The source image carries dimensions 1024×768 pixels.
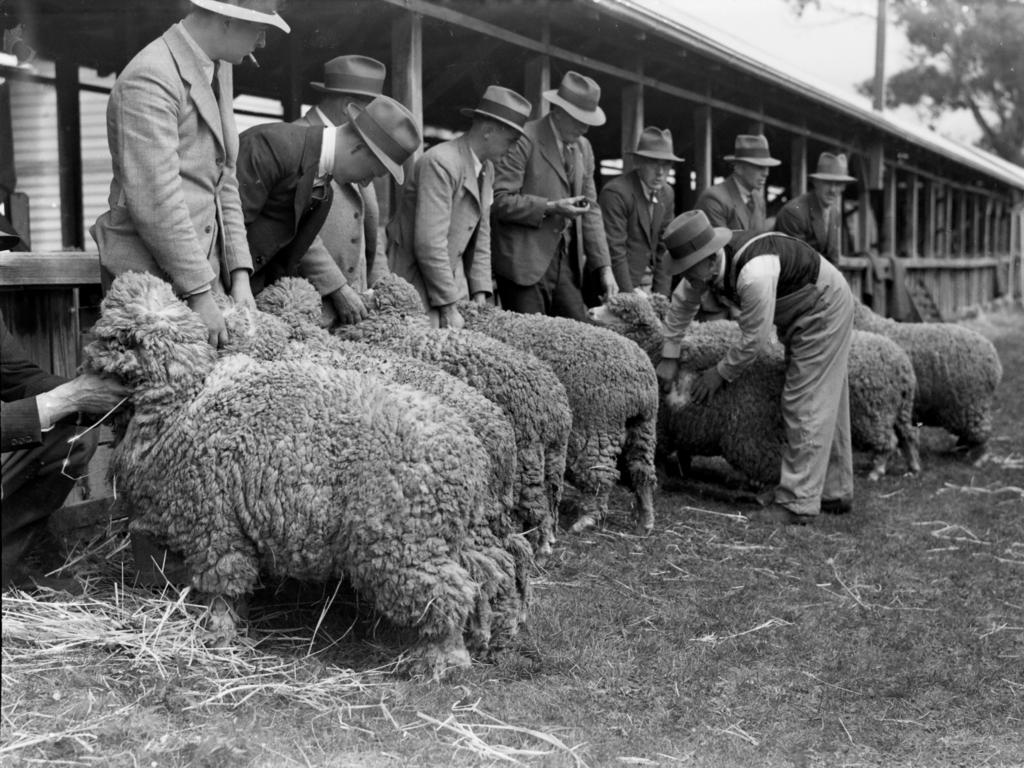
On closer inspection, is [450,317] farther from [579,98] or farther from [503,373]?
[579,98]

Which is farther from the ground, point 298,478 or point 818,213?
point 818,213

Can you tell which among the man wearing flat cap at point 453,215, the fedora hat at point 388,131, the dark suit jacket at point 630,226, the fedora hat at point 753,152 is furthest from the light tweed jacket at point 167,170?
the fedora hat at point 753,152

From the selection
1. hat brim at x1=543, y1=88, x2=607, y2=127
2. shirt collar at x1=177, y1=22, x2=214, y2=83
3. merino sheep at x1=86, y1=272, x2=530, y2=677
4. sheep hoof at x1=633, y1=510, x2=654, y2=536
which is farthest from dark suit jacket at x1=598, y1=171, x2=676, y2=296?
merino sheep at x1=86, y1=272, x2=530, y2=677

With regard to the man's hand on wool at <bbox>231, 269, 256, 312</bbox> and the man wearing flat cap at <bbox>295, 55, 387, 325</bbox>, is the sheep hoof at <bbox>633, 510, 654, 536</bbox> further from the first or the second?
the man's hand on wool at <bbox>231, 269, 256, 312</bbox>

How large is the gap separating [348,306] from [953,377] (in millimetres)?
5429

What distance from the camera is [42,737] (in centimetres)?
298

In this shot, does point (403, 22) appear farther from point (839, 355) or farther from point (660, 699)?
point (660, 699)

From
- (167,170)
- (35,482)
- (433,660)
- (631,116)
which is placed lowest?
(433,660)

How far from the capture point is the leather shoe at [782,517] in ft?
22.1

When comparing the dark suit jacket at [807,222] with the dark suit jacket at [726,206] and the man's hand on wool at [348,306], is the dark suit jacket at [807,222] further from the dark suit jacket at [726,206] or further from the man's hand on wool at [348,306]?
the man's hand on wool at [348,306]

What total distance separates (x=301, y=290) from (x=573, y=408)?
1803 mm

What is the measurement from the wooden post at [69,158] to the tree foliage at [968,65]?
1208 inches

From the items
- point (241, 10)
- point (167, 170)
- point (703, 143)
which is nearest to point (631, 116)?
point (703, 143)

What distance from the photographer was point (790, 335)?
6891 mm
